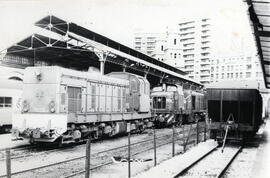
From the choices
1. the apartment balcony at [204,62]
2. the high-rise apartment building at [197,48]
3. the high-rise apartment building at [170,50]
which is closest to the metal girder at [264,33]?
the high-rise apartment building at [170,50]

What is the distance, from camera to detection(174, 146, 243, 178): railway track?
735 cm

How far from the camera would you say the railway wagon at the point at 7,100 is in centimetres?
1438

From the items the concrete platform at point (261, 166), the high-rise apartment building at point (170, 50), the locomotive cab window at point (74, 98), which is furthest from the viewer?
the high-rise apartment building at point (170, 50)

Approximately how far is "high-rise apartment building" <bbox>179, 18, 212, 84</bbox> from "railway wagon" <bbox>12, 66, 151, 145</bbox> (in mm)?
67001

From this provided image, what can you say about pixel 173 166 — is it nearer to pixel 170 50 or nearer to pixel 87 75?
pixel 87 75

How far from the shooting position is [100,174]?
7102 mm

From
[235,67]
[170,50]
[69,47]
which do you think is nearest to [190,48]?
[170,50]

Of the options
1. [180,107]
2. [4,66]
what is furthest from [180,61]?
[4,66]

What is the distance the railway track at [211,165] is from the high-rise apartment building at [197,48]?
6938cm

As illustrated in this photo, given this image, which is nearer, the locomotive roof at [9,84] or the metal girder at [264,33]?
the metal girder at [264,33]

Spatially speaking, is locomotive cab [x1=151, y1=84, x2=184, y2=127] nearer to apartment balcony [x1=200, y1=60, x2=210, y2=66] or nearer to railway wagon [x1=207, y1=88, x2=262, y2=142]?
railway wagon [x1=207, y1=88, x2=262, y2=142]

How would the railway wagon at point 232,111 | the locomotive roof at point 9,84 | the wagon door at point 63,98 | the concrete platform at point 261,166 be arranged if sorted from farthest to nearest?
the locomotive roof at point 9,84 → the railway wagon at point 232,111 → the wagon door at point 63,98 → the concrete platform at point 261,166

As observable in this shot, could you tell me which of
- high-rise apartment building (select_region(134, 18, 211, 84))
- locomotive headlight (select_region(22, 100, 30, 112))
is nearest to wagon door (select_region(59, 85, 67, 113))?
locomotive headlight (select_region(22, 100, 30, 112))

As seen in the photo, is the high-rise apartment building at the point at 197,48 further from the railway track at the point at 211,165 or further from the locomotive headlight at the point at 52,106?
the locomotive headlight at the point at 52,106
